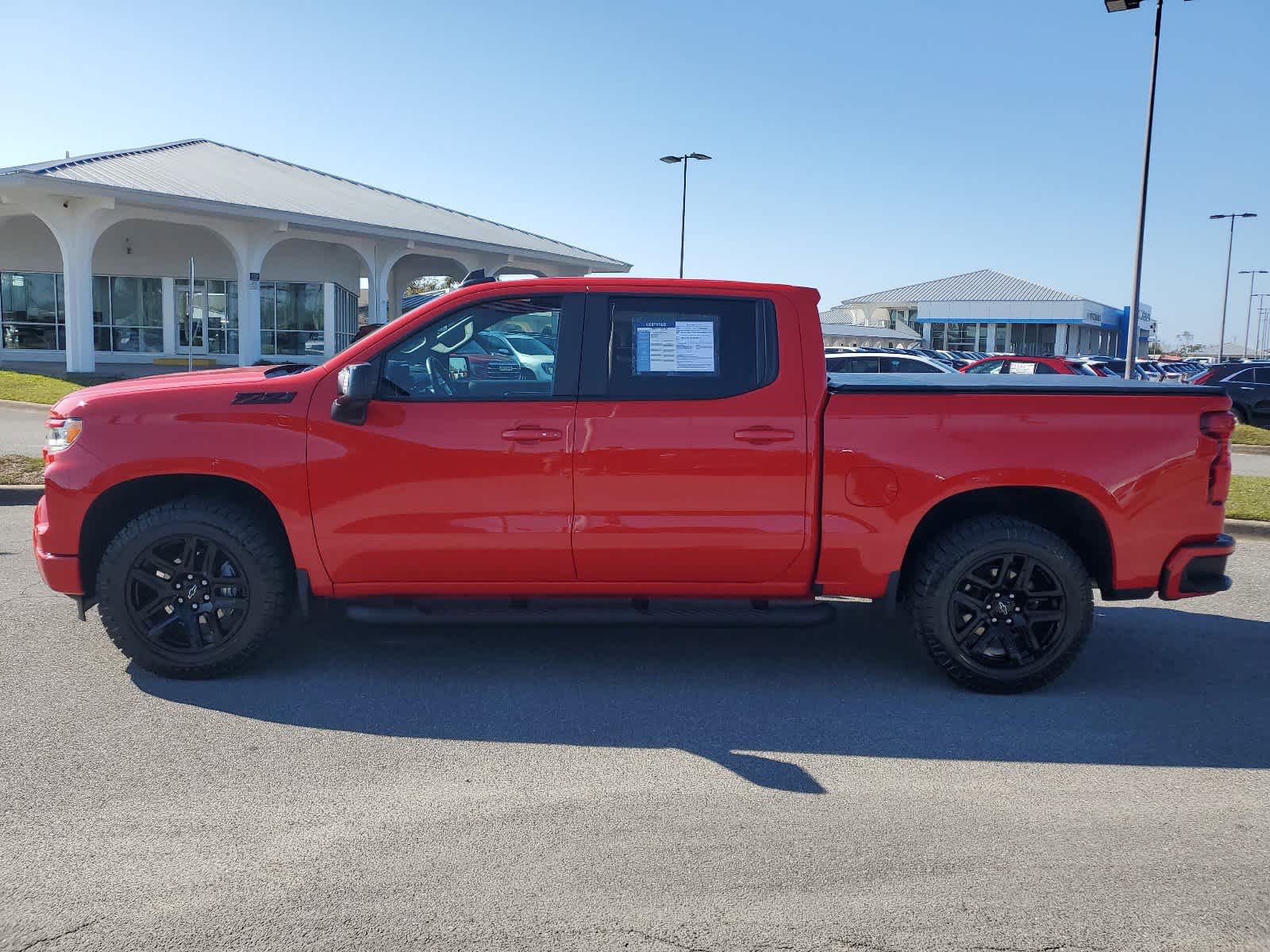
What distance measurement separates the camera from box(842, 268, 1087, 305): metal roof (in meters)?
75.9

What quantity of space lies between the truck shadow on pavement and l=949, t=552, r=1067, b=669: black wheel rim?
A: 0.23 metres

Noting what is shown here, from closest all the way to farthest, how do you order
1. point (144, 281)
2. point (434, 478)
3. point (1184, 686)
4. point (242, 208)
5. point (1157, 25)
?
point (434, 478)
point (1184, 686)
point (1157, 25)
point (242, 208)
point (144, 281)

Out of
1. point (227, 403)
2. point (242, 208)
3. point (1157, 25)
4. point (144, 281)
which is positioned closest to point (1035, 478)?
point (227, 403)

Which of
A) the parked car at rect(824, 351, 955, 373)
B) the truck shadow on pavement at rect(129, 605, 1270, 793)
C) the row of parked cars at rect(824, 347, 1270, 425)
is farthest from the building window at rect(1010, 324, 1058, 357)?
the truck shadow on pavement at rect(129, 605, 1270, 793)

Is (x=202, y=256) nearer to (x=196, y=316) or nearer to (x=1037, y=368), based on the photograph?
(x=196, y=316)

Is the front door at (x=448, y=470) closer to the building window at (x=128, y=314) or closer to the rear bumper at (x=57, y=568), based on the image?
the rear bumper at (x=57, y=568)

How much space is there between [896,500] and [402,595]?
2.41 m

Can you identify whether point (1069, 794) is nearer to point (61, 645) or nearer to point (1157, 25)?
point (61, 645)

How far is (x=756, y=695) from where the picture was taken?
5137mm

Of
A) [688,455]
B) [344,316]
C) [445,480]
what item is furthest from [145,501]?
[344,316]

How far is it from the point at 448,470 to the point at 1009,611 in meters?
Result: 2.76

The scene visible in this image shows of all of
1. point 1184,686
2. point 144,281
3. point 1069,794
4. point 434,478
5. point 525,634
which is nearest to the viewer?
point 1069,794

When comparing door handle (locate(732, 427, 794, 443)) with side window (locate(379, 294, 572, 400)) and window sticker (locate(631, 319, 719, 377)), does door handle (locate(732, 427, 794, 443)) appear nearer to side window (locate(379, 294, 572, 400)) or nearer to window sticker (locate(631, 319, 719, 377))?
window sticker (locate(631, 319, 719, 377))

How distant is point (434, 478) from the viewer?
4.95 meters
